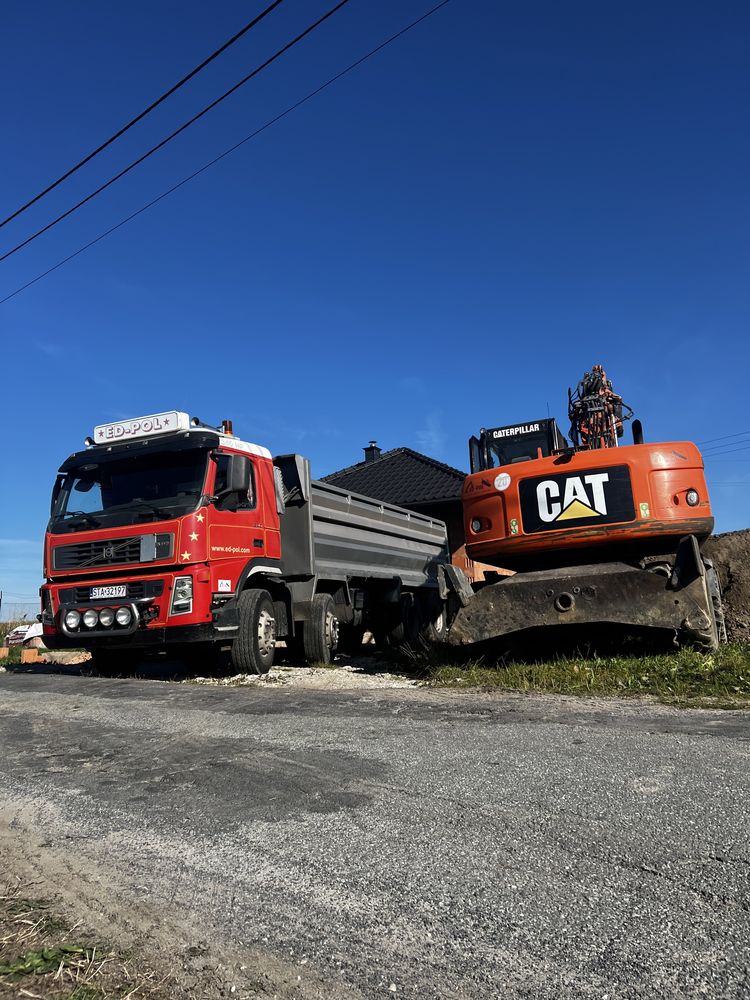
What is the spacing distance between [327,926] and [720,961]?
1039 mm

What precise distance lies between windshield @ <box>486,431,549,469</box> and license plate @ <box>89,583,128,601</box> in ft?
15.9

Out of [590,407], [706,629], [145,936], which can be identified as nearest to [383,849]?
[145,936]

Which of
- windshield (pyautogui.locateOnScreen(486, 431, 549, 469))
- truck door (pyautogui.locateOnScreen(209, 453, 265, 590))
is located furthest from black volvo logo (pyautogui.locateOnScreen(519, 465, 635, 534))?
truck door (pyautogui.locateOnScreen(209, 453, 265, 590))

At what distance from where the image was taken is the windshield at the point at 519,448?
8.89m

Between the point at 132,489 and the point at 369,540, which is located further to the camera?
the point at 369,540

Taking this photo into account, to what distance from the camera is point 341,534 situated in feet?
33.4

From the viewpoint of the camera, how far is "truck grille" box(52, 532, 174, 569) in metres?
A: 7.63

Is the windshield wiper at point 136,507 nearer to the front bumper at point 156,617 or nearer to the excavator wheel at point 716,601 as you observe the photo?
the front bumper at point 156,617

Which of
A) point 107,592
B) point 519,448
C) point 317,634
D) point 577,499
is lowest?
point 317,634

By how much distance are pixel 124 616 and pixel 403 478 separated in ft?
52.9

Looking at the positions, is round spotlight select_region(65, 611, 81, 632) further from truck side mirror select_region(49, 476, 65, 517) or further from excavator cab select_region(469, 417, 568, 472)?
excavator cab select_region(469, 417, 568, 472)

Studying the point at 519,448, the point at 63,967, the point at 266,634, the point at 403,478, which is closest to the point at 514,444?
the point at 519,448

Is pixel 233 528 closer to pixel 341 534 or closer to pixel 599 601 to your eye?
pixel 341 534

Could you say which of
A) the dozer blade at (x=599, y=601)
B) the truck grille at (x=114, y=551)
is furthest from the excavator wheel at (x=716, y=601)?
the truck grille at (x=114, y=551)
